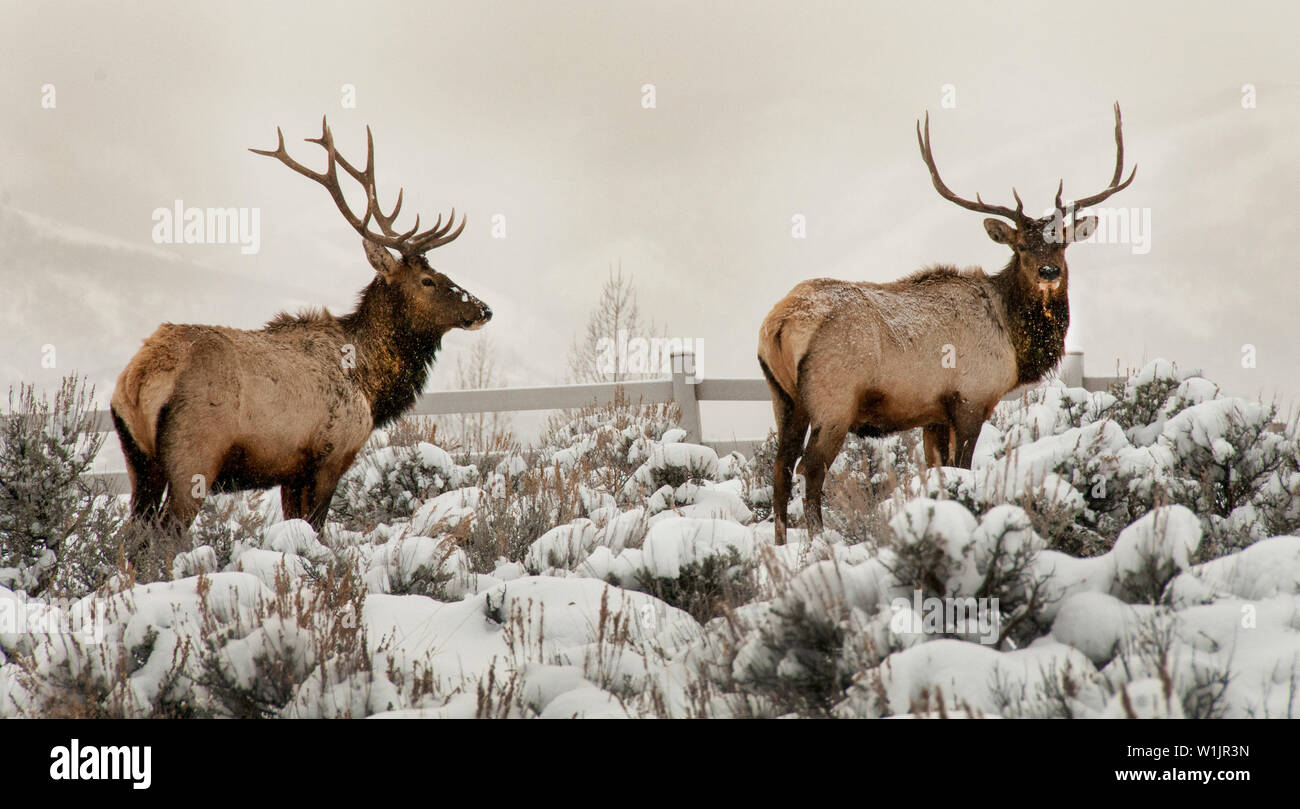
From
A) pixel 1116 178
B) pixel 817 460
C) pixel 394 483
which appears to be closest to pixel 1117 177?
pixel 1116 178

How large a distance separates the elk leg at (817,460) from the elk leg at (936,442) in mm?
1112

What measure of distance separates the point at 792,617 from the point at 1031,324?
455cm

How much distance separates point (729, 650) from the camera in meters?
2.90

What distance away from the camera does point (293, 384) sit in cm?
541

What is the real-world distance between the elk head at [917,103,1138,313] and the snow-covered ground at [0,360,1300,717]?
177cm

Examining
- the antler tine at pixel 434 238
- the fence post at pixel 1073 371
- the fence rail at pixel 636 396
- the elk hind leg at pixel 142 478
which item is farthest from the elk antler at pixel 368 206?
the fence post at pixel 1073 371

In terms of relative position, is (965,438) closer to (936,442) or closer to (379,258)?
(936,442)

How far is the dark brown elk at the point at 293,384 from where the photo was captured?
4.89 metres

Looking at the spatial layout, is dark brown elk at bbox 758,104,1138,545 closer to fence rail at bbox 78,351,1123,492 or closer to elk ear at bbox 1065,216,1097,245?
elk ear at bbox 1065,216,1097,245

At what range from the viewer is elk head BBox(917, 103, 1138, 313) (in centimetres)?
646

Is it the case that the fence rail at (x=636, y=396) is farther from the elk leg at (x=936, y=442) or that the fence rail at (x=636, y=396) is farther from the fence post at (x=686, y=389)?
the elk leg at (x=936, y=442)

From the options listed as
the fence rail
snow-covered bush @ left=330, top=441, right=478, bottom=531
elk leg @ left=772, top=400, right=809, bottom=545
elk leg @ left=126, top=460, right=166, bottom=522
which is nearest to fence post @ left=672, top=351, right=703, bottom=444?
the fence rail
